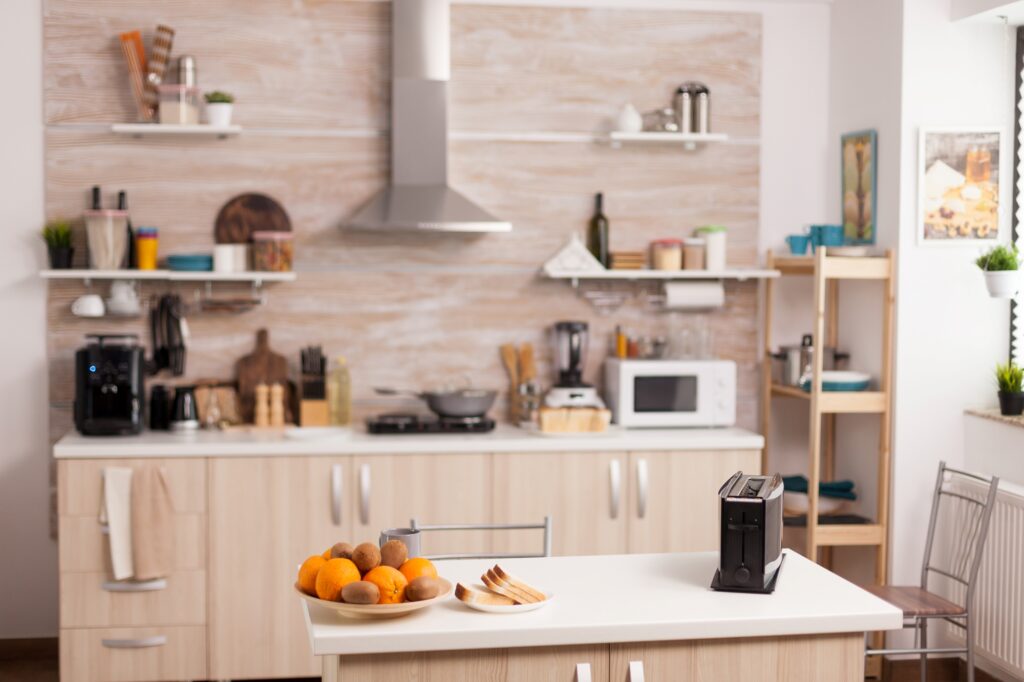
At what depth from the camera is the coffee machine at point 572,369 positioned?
4.48m

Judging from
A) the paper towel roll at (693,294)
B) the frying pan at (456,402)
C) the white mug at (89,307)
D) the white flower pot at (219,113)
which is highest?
the white flower pot at (219,113)

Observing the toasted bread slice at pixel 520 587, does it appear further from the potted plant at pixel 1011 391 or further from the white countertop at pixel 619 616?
the potted plant at pixel 1011 391

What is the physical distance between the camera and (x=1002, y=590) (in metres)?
3.88

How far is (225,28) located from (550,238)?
1549 millimetres

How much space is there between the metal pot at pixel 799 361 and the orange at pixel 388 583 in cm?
262

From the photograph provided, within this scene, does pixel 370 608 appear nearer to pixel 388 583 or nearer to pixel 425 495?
pixel 388 583

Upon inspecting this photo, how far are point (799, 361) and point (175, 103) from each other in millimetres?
2665

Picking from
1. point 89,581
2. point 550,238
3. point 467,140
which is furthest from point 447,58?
point 89,581

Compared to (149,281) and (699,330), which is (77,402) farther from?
(699,330)

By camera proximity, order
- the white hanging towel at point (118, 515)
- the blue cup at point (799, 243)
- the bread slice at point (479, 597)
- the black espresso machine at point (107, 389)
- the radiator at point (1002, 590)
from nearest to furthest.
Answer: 1. the bread slice at point (479, 597)
2. the radiator at point (1002, 590)
3. the white hanging towel at point (118, 515)
4. the black espresso machine at point (107, 389)
5. the blue cup at point (799, 243)

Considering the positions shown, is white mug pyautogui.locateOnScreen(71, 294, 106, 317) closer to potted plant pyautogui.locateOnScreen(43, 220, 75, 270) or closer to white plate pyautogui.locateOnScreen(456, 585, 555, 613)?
potted plant pyautogui.locateOnScreen(43, 220, 75, 270)

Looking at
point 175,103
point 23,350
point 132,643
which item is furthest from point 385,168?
point 132,643

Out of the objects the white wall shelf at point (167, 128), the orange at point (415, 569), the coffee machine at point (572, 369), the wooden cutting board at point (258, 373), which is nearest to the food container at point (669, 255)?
the coffee machine at point (572, 369)

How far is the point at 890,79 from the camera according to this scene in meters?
4.34
